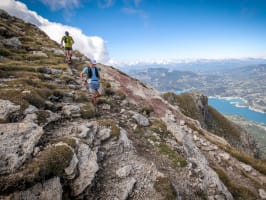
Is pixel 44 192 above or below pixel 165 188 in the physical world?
above

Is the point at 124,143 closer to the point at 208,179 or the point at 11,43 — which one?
the point at 208,179

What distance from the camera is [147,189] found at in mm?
9641

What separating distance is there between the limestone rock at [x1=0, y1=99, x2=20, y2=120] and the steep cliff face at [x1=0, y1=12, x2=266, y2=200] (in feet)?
0.16

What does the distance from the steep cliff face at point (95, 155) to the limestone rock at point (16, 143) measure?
4cm

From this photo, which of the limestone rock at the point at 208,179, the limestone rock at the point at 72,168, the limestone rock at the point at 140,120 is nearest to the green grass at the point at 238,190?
the limestone rock at the point at 208,179

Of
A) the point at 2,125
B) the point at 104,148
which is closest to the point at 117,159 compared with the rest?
the point at 104,148

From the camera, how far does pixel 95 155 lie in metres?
10.4

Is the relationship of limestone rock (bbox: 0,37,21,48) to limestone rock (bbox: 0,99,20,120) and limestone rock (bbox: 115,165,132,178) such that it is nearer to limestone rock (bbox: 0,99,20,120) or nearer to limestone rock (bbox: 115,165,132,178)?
limestone rock (bbox: 0,99,20,120)

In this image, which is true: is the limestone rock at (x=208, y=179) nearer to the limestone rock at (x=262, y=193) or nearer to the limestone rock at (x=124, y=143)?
the limestone rock at (x=262, y=193)

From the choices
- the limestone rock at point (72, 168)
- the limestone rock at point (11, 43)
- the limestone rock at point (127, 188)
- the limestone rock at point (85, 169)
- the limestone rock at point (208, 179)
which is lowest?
the limestone rock at point (208, 179)

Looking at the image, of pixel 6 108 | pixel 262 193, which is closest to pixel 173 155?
pixel 262 193

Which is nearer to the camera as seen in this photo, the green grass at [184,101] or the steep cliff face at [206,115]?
the steep cliff face at [206,115]

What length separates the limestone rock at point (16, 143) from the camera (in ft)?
24.3

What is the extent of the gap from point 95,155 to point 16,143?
4.13m
